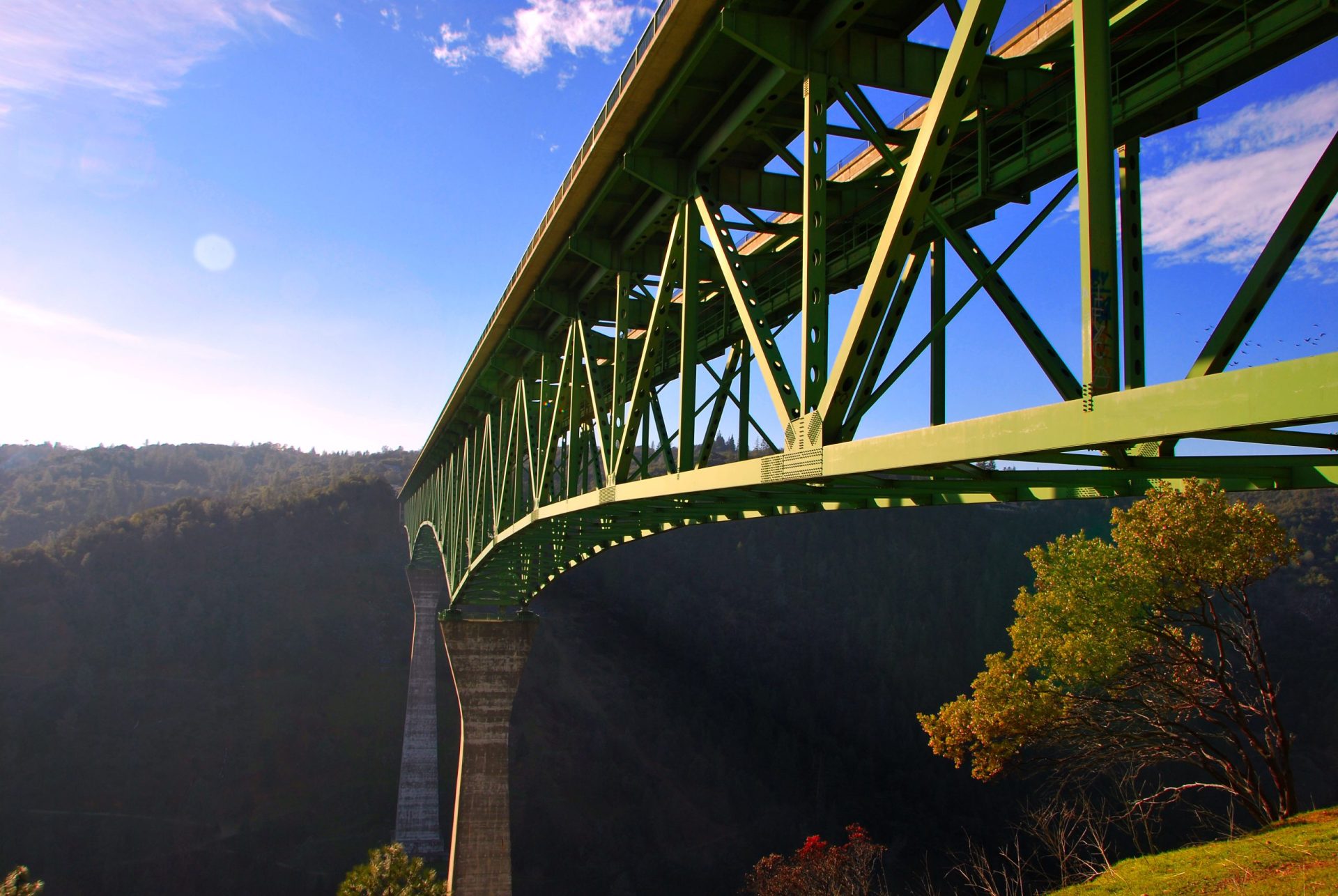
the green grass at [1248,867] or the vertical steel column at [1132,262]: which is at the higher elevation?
the vertical steel column at [1132,262]

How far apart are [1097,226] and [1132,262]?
2370 millimetres

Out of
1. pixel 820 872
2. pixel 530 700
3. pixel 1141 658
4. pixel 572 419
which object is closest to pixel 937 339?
pixel 572 419

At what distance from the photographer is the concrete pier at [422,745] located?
4697 cm

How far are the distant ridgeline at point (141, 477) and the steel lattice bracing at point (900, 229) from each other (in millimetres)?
77754

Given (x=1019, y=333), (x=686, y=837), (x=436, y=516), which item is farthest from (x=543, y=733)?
(x=1019, y=333)

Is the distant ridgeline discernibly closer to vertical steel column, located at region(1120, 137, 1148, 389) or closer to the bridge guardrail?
the bridge guardrail

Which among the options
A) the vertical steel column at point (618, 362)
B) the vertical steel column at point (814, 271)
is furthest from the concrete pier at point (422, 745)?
the vertical steel column at point (814, 271)

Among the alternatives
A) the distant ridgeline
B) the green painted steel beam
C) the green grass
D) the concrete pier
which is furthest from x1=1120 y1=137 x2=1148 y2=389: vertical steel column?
the distant ridgeline

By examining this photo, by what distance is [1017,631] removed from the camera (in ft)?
66.4

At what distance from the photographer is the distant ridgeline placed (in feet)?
319

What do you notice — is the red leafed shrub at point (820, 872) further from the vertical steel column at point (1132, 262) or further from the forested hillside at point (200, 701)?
the forested hillside at point (200, 701)

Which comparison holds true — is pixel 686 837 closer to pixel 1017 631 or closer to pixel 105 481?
pixel 1017 631

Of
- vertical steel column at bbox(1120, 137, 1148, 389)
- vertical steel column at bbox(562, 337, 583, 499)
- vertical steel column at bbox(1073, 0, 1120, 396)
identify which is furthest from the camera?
vertical steel column at bbox(562, 337, 583, 499)

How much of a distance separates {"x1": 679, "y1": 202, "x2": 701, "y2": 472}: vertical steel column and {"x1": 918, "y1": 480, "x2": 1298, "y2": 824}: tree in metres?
12.1
